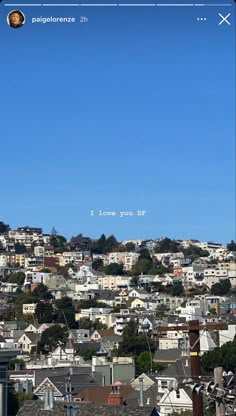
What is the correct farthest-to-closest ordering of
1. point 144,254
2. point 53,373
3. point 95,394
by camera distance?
1. point 144,254
2. point 53,373
3. point 95,394

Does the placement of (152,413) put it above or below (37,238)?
below

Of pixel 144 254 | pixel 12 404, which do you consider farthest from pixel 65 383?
pixel 144 254

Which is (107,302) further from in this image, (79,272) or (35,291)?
(79,272)

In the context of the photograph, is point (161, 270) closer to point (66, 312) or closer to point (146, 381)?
point (66, 312)

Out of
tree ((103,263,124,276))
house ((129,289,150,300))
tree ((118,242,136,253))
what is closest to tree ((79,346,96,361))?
house ((129,289,150,300))

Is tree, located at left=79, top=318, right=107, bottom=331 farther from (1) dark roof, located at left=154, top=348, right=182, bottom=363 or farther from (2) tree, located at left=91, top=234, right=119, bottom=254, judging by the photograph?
(2) tree, located at left=91, top=234, right=119, bottom=254

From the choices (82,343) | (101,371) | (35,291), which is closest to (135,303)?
(35,291)
